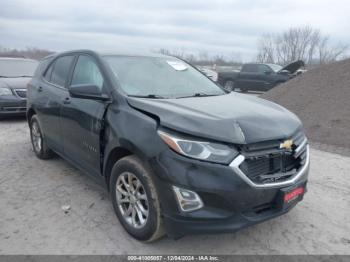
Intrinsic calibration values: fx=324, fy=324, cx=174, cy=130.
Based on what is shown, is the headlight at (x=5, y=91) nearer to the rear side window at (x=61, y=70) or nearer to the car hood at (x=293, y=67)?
the rear side window at (x=61, y=70)

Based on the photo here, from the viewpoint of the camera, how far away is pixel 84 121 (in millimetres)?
3535

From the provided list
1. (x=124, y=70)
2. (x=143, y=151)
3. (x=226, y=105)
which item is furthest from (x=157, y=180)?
(x=124, y=70)

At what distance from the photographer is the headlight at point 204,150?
2484mm

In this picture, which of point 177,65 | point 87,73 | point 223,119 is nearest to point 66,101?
point 87,73

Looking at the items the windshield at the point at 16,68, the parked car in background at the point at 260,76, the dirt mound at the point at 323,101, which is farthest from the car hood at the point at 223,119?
the parked car in background at the point at 260,76

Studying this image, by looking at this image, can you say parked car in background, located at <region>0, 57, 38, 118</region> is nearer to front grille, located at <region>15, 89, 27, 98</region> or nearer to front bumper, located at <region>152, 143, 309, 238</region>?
front grille, located at <region>15, 89, 27, 98</region>

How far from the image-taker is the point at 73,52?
4.32 metres

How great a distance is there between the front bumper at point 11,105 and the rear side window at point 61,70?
12.4 feet

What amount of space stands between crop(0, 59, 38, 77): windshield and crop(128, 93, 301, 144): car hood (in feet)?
24.3

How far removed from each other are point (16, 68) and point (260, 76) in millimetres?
11583

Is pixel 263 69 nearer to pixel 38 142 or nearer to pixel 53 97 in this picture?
pixel 38 142

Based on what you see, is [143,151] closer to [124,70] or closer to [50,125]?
[124,70]

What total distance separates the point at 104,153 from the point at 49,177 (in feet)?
5.42

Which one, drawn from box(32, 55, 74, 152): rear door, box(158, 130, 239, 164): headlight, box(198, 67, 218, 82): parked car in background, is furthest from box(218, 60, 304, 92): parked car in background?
box(158, 130, 239, 164): headlight
